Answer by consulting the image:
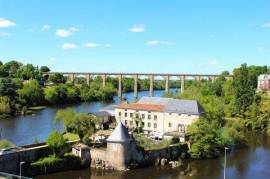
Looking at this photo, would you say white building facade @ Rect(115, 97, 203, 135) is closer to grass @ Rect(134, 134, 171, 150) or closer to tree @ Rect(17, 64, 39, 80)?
grass @ Rect(134, 134, 171, 150)

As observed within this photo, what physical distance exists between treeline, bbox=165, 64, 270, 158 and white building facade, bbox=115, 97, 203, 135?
2.56 metres

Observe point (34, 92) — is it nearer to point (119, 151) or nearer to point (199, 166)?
point (119, 151)

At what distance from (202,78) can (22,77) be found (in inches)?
2361

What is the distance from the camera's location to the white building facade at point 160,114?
54906 mm

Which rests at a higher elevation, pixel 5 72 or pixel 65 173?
pixel 5 72

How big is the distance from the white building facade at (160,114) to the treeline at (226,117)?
101 inches

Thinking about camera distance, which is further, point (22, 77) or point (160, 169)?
point (22, 77)

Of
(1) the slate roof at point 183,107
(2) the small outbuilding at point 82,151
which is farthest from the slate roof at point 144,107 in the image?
(2) the small outbuilding at point 82,151

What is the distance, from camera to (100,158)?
4334cm

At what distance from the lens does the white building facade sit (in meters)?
54.9

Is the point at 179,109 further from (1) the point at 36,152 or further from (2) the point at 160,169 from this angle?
(1) the point at 36,152

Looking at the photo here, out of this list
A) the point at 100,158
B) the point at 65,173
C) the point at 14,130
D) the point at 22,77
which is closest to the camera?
the point at 65,173

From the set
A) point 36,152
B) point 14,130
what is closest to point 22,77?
point 14,130

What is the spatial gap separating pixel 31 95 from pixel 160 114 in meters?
52.1
